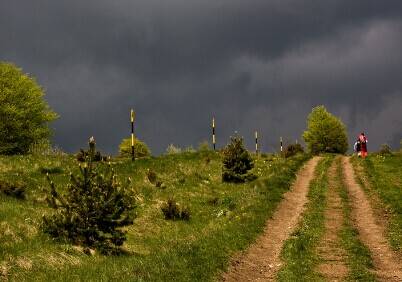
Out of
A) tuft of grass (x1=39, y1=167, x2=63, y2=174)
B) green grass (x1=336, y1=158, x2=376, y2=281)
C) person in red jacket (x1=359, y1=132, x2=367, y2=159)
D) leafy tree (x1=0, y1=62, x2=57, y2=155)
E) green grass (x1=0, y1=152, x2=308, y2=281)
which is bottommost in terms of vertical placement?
green grass (x1=336, y1=158, x2=376, y2=281)

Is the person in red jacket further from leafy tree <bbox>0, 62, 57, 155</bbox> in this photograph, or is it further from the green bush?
leafy tree <bbox>0, 62, 57, 155</bbox>

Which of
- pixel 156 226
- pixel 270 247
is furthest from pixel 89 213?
pixel 270 247

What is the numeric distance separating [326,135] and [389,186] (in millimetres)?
64114

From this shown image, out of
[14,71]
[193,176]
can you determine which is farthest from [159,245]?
[14,71]

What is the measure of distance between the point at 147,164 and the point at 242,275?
21.2m

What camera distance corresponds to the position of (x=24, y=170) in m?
28.4

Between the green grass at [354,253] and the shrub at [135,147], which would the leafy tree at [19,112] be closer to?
the shrub at [135,147]

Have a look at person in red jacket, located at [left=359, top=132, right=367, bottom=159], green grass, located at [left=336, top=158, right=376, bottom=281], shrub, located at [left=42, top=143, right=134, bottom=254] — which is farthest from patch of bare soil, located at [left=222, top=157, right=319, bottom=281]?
person in red jacket, located at [left=359, top=132, right=367, bottom=159]

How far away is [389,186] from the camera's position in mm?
34531

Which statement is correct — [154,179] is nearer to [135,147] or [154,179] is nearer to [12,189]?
[12,189]

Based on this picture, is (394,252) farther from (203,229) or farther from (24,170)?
(24,170)

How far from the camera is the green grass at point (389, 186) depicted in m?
22.0

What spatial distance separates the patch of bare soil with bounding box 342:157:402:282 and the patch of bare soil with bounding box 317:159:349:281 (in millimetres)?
918

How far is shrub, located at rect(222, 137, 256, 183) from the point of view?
36.3 m
